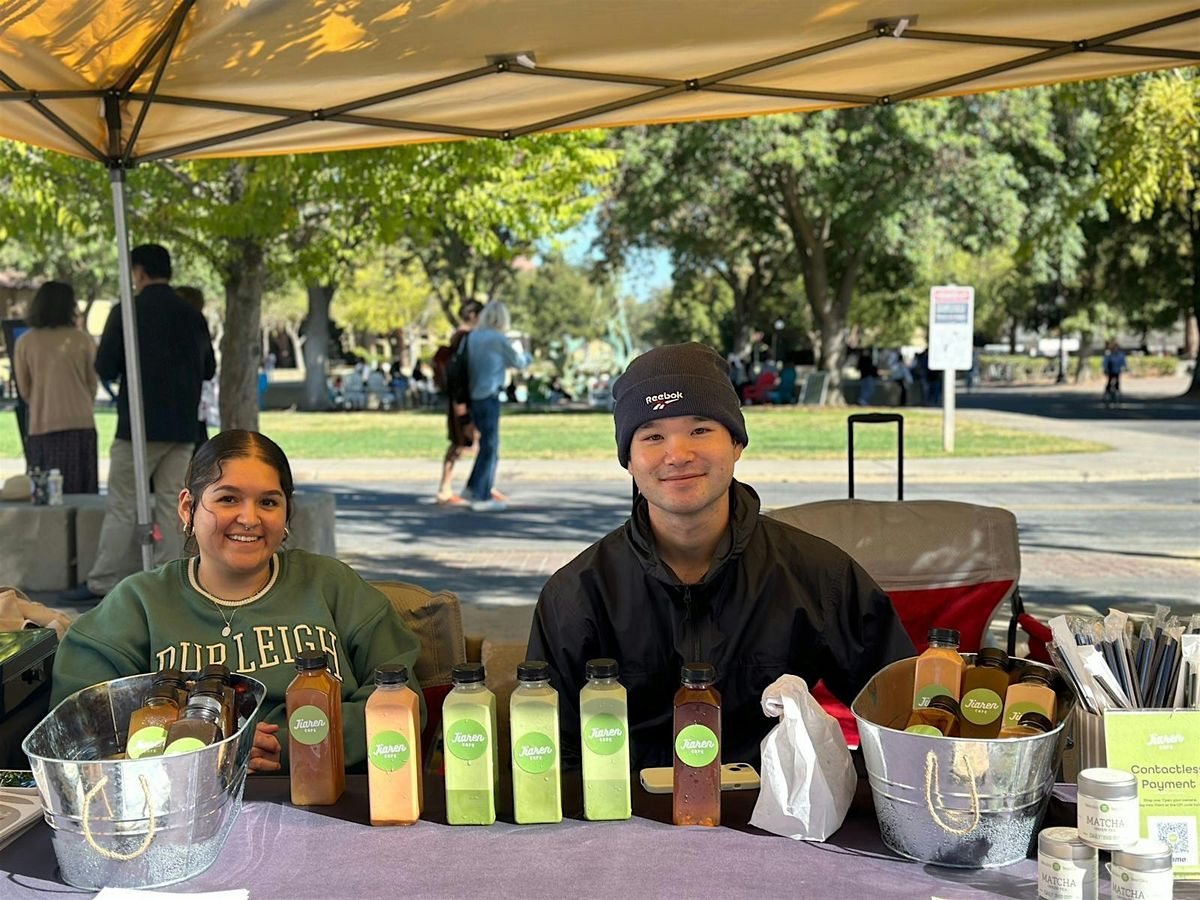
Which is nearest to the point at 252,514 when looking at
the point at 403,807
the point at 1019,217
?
the point at 403,807

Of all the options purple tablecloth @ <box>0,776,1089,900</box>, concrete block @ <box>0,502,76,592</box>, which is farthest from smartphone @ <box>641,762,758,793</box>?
concrete block @ <box>0,502,76,592</box>

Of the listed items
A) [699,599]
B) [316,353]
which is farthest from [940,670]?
[316,353]

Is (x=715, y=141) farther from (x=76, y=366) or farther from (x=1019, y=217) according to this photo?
(x=76, y=366)

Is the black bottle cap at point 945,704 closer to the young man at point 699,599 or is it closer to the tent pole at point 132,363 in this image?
the young man at point 699,599

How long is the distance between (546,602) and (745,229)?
35.2 meters

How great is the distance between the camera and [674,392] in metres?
2.62

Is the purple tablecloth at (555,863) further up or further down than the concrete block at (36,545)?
further up

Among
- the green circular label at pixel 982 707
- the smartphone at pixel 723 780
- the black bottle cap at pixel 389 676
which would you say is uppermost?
the black bottle cap at pixel 389 676

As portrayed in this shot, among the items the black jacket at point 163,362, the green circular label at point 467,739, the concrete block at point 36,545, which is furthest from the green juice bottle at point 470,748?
the concrete block at point 36,545

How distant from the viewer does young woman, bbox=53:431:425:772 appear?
116 inches

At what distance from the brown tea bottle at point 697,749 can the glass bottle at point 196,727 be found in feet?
2.52

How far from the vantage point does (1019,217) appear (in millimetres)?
29734

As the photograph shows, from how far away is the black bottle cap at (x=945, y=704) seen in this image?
2197mm

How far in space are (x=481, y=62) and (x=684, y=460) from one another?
2812 millimetres
